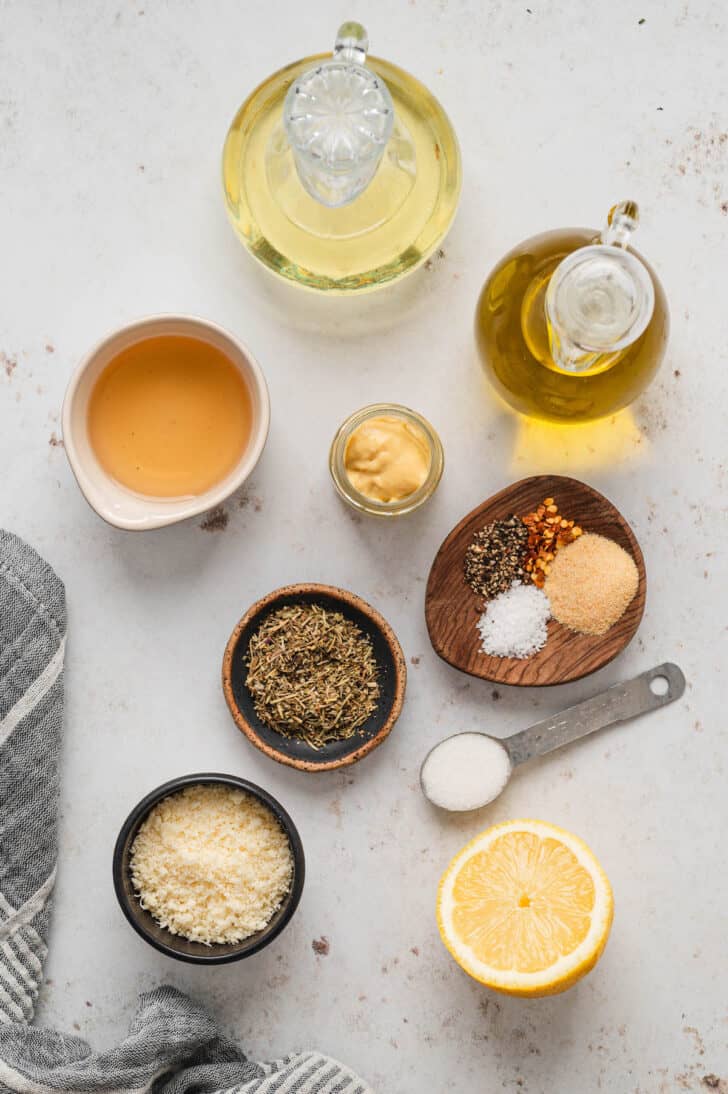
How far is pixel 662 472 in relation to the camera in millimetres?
1455

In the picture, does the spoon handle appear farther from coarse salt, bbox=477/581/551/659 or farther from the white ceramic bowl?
the white ceramic bowl

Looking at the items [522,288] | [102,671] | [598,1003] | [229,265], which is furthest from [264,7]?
[598,1003]

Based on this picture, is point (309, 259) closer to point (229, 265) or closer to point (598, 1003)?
point (229, 265)

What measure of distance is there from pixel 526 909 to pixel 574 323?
76 cm

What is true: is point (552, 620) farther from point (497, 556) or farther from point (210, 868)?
point (210, 868)

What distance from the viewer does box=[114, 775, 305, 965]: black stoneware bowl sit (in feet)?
4.33

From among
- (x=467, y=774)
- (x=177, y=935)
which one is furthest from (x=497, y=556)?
(x=177, y=935)

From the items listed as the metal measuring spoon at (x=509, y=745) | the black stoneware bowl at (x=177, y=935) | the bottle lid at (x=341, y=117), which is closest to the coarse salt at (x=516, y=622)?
the metal measuring spoon at (x=509, y=745)

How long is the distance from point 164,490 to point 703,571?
0.78m

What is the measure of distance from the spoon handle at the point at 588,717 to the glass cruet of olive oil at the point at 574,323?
40cm

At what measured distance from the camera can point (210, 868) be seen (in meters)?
1.34

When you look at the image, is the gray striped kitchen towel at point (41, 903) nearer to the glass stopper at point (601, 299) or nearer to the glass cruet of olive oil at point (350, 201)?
the glass cruet of olive oil at point (350, 201)

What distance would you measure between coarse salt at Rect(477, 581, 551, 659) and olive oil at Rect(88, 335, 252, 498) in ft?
1.39

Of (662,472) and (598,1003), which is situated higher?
(662,472)
